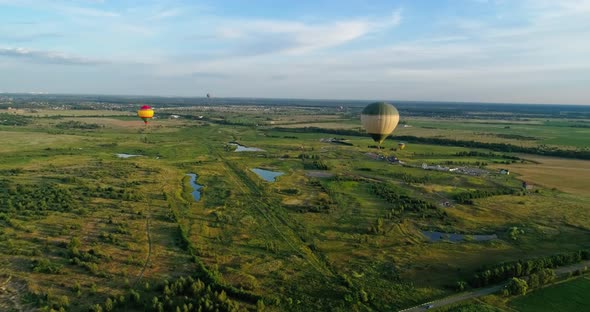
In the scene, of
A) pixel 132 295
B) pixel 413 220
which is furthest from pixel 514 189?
pixel 132 295

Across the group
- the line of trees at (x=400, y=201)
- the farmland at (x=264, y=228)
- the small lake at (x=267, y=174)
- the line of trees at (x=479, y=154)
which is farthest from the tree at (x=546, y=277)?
the line of trees at (x=479, y=154)

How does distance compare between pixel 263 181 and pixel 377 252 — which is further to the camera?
pixel 263 181

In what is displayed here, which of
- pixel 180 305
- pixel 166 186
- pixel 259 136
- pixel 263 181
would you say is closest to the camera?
pixel 180 305

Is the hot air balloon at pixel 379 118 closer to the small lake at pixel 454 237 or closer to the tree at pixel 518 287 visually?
the small lake at pixel 454 237

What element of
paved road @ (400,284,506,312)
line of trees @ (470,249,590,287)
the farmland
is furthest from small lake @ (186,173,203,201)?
line of trees @ (470,249,590,287)

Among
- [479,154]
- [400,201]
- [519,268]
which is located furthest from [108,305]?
[479,154]

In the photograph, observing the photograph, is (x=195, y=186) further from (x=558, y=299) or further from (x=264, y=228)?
(x=558, y=299)

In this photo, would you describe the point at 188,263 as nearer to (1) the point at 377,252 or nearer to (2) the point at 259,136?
(1) the point at 377,252
